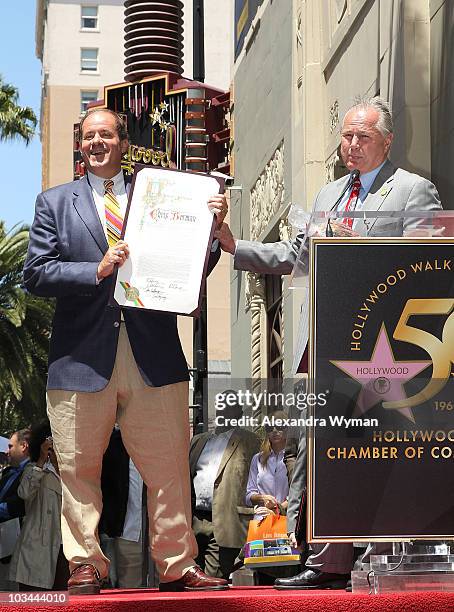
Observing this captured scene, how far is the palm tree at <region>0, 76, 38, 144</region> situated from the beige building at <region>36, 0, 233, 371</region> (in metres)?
28.7

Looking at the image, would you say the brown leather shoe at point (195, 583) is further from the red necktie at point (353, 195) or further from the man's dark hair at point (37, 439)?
the man's dark hair at point (37, 439)

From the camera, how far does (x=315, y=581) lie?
17.4 feet

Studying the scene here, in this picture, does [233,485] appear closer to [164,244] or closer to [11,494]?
[164,244]

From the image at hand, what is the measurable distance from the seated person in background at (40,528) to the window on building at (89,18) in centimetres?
7883

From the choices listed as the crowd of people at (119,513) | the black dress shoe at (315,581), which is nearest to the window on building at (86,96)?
the crowd of people at (119,513)

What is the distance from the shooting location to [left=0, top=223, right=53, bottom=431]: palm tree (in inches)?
1447

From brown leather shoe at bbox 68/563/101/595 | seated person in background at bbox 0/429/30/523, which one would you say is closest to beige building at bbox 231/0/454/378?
brown leather shoe at bbox 68/563/101/595

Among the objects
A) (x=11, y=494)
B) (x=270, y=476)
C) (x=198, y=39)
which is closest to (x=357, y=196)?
(x=270, y=476)

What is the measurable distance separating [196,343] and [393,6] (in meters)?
5.67

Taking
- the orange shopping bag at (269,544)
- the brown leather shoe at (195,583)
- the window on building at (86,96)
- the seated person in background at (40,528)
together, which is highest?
the window on building at (86,96)

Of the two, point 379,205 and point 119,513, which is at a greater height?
point 379,205

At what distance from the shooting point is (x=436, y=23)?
11.4 meters

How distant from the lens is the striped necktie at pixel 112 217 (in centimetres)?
562

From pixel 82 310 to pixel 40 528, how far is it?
4353mm
